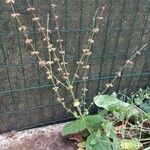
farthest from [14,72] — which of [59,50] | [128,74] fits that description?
[128,74]

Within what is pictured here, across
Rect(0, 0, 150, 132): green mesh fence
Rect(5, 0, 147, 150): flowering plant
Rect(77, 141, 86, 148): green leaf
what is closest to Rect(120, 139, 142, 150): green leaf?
Rect(5, 0, 147, 150): flowering plant

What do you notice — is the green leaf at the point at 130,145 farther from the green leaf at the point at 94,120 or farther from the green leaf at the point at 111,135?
the green leaf at the point at 94,120

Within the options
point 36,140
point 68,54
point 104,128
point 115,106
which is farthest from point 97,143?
point 68,54

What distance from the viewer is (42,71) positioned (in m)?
2.10

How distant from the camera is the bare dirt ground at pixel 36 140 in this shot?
219 cm

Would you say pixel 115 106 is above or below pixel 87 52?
below

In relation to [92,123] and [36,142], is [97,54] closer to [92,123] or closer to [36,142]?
[92,123]

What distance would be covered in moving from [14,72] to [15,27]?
0.30 metres

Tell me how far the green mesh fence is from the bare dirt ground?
5 centimetres

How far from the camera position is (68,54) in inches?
82.8

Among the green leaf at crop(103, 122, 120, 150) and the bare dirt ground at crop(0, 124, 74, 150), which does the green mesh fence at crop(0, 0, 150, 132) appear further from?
the green leaf at crop(103, 122, 120, 150)

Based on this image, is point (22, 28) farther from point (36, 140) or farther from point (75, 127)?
point (36, 140)

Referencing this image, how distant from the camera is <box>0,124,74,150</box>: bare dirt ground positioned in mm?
2191

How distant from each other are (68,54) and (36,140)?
0.61 metres
